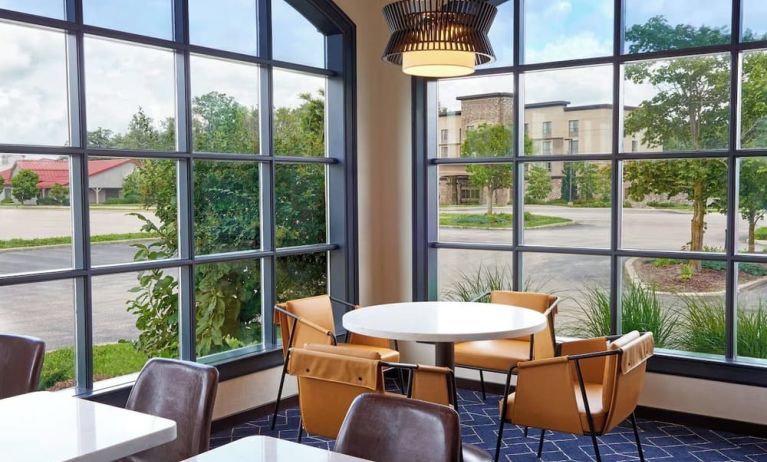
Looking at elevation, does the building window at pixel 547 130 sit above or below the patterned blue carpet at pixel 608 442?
above

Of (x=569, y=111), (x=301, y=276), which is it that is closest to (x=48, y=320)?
(x=301, y=276)

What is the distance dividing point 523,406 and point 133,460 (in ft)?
5.81

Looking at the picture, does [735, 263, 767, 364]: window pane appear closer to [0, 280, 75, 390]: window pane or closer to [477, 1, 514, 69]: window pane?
[477, 1, 514, 69]: window pane

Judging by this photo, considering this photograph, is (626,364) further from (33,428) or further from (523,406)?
(33,428)

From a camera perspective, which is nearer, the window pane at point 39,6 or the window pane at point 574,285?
the window pane at point 39,6

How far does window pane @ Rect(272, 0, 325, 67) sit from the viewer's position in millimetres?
5145

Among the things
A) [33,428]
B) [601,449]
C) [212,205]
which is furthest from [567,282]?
[33,428]

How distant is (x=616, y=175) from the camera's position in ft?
16.6

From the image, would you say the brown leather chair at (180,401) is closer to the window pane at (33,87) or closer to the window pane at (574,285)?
the window pane at (33,87)

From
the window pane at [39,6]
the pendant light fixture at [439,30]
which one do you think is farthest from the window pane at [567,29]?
the window pane at [39,6]

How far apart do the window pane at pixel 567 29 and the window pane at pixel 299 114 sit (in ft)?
5.23

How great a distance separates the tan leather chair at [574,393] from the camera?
10.9 feet

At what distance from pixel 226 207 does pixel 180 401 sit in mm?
2539

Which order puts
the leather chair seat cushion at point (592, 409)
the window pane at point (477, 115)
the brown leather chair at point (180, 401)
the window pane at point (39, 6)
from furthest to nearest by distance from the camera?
the window pane at point (477, 115) < the window pane at point (39, 6) < the leather chair seat cushion at point (592, 409) < the brown leather chair at point (180, 401)
